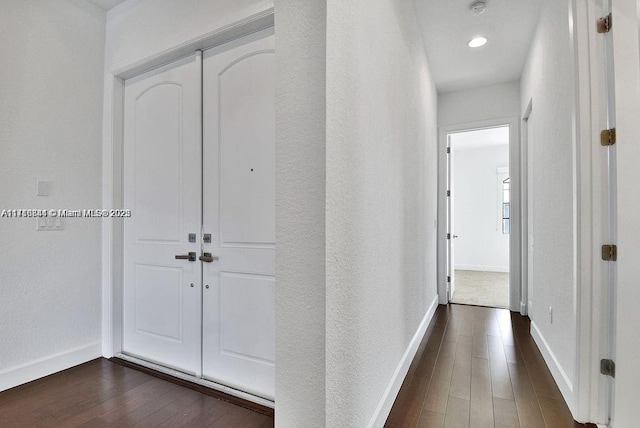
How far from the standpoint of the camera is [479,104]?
12.8 ft

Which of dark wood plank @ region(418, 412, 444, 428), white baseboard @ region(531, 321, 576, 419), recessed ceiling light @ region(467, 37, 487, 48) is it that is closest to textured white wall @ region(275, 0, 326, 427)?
dark wood plank @ region(418, 412, 444, 428)

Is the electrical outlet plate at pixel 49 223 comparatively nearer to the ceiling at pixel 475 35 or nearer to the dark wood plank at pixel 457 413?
the dark wood plank at pixel 457 413

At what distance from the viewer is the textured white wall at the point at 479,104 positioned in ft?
12.3

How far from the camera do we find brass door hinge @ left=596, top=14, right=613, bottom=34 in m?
1.58

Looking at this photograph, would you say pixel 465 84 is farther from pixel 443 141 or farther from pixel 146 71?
pixel 146 71

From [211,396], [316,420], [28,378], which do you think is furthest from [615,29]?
Answer: [28,378]

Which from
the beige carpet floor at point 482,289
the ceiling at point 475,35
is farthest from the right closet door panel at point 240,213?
the beige carpet floor at point 482,289

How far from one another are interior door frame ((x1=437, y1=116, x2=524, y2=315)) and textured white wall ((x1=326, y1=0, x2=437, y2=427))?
1.78 meters

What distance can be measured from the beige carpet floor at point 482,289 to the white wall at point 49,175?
4.13 m

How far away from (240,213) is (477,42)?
107 inches

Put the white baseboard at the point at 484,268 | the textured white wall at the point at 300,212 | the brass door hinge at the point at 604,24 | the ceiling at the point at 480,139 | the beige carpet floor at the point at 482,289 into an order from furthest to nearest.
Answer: the white baseboard at the point at 484,268
the ceiling at the point at 480,139
the beige carpet floor at the point at 482,289
the brass door hinge at the point at 604,24
the textured white wall at the point at 300,212

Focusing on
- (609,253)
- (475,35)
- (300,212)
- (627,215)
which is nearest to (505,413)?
(609,253)

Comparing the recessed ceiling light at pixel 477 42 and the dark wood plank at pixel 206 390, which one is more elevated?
the recessed ceiling light at pixel 477 42

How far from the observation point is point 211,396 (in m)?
1.96
